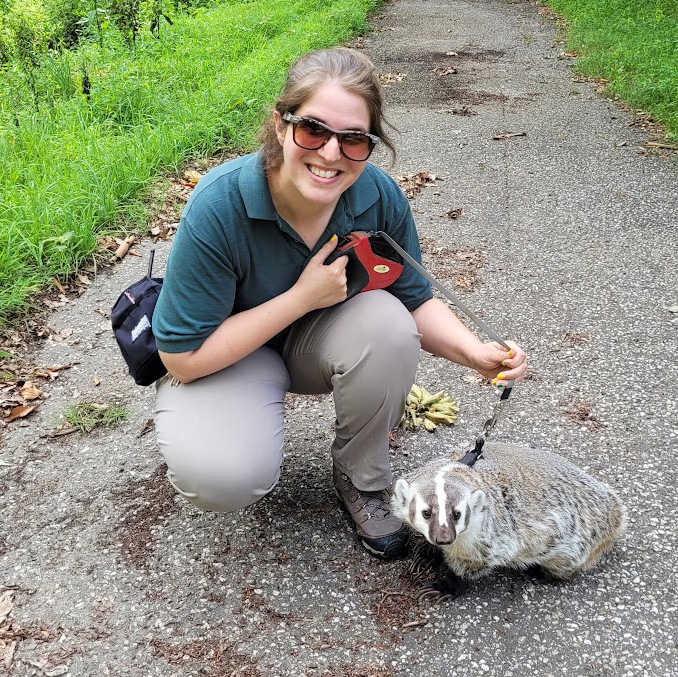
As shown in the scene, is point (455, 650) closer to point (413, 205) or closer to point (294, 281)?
point (294, 281)

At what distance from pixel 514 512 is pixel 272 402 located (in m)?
0.86

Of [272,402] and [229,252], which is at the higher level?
[229,252]

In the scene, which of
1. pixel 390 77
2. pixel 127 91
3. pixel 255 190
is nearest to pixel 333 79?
pixel 255 190

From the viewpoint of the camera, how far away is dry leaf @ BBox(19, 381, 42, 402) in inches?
128

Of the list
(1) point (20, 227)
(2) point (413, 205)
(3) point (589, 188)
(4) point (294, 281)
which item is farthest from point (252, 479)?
(3) point (589, 188)

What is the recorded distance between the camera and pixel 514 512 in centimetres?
229

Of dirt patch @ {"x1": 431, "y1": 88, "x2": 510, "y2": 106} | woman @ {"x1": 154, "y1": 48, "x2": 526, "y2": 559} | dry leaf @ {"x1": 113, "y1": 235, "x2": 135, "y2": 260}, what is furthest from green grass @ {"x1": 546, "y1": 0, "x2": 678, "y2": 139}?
woman @ {"x1": 154, "y1": 48, "x2": 526, "y2": 559}

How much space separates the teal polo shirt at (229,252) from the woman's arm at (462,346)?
44cm

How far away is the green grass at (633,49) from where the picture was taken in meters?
6.67

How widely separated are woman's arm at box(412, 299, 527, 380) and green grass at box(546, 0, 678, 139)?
4623 mm

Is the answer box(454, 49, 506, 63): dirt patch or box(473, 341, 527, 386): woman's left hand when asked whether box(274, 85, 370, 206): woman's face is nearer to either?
box(473, 341, 527, 386): woman's left hand

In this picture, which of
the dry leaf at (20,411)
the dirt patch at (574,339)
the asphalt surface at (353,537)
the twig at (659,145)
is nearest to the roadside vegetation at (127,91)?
the twig at (659,145)

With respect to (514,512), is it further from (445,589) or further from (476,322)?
(476,322)

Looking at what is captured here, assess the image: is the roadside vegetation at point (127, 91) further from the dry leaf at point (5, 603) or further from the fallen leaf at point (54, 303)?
the dry leaf at point (5, 603)
